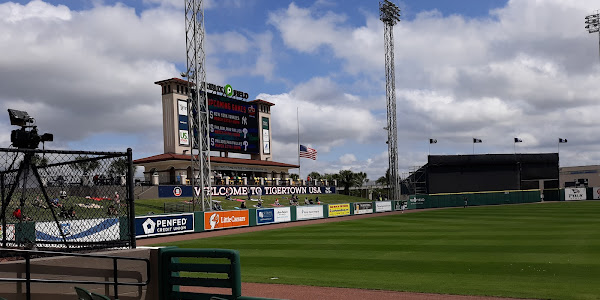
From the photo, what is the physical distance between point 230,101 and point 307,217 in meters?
20.1

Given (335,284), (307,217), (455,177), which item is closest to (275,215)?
(307,217)

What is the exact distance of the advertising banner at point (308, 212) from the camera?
136 ft

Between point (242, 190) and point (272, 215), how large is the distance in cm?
1901

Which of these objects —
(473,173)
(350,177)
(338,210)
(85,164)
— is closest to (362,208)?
(338,210)

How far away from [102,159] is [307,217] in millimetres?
34426

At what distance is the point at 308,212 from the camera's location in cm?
4253

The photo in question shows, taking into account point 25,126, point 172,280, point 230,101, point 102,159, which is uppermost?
point 230,101

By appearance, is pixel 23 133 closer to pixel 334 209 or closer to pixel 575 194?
pixel 334 209

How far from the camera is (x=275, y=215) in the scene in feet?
127

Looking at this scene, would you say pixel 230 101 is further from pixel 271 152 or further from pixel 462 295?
pixel 462 295

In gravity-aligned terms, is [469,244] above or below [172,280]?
below

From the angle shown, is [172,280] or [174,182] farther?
[174,182]

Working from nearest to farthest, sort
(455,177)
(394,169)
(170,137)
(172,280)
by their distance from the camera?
(172,280)
(170,137)
(394,169)
(455,177)

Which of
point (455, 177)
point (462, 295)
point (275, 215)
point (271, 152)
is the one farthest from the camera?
point (455, 177)
